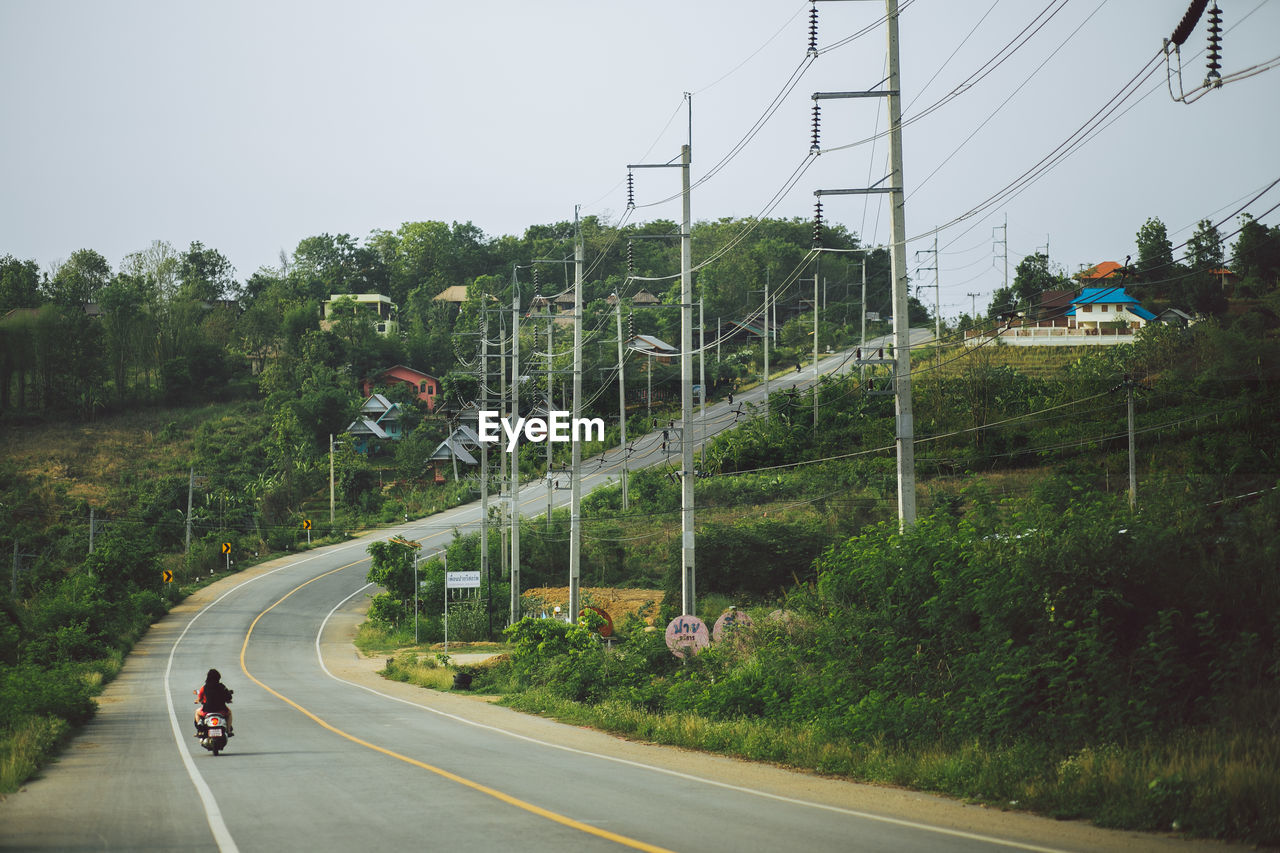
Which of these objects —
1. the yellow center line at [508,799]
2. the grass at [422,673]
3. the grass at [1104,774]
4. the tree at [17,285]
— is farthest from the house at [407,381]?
the grass at [1104,774]

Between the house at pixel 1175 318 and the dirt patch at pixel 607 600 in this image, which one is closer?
the dirt patch at pixel 607 600

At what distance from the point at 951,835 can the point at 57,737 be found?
54.0ft

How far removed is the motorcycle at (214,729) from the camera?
672 inches

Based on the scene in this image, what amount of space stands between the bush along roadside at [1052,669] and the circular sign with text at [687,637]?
357 cm

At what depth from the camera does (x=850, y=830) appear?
9.58 m

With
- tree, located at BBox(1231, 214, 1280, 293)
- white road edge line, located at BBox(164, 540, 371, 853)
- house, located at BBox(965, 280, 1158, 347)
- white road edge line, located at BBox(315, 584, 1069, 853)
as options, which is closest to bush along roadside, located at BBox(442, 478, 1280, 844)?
white road edge line, located at BBox(315, 584, 1069, 853)

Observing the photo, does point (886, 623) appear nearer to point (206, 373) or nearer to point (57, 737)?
point (57, 737)

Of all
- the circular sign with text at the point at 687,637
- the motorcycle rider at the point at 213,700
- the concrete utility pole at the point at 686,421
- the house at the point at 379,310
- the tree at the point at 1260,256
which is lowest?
the motorcycle rider at the point at 213,700

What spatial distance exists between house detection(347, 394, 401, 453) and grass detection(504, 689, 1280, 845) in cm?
8078

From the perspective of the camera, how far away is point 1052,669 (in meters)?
13.0

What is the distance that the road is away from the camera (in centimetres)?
931

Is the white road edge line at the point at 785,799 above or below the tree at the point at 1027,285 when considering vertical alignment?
below

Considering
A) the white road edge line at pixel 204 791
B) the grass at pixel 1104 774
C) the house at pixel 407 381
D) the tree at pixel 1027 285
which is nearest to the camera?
the grass at pixel 1104 774

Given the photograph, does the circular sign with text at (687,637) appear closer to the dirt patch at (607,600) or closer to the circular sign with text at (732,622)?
the circular sign with text at (732,622)
